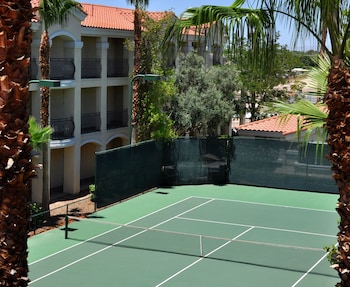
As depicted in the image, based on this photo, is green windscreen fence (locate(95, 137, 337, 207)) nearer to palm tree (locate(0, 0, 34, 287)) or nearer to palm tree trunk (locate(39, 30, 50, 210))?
palm tree trunk (locate(39, 30, 50, 210))

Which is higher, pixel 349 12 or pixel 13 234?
pixel 349 12

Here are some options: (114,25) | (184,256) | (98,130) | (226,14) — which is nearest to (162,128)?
(98,130)

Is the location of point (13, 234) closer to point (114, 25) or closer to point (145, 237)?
point (145, 237)

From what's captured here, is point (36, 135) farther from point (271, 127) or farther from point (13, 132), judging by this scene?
point (271, 127)

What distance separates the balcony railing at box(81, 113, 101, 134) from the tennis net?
37.0ft

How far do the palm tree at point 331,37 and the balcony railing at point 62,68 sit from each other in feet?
75.0

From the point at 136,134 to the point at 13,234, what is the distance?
24.0m

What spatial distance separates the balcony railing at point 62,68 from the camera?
1236 inches

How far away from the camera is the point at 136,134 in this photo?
105 ft

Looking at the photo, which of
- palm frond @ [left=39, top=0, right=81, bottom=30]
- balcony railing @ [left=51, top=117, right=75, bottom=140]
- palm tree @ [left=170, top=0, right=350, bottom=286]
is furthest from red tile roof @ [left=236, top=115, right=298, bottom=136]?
palm tree @ [left=170, top=0, right=350, bottom=286]

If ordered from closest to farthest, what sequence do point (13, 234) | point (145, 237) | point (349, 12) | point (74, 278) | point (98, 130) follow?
1. point (13, 234)
2. point (349, 12)
3. point (74, 278)
4. point (145, 237)
5. point (98, 130)

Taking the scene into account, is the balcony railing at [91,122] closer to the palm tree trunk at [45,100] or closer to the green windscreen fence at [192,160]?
the green windscreen fence at [192,160]

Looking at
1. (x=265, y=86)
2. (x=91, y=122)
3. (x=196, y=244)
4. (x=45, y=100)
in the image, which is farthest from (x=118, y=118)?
(x=196, y=244)

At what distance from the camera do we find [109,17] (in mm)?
39125
